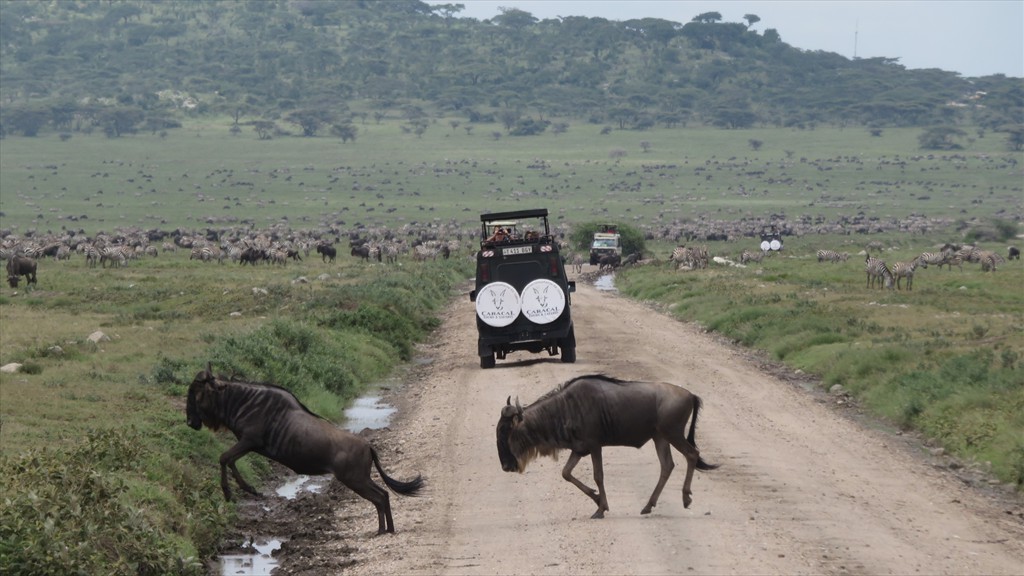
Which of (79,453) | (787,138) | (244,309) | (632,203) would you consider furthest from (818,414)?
(787,138)

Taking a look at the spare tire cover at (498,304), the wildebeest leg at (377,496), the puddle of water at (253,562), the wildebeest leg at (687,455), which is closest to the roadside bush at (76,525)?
the puddle of water at (253,562)

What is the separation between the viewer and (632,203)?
12144 centimetres

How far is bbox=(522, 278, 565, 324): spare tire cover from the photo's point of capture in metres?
24.2

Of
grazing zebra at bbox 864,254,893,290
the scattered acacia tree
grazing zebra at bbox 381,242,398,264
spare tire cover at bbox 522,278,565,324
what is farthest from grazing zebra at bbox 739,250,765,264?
the scattered acacia tree

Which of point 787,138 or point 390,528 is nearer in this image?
point 390,528

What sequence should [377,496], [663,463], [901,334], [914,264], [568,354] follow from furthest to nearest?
[914,264] < [901,334] < [568,354] < [377,496] < [663,463]

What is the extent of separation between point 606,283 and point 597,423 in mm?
44081

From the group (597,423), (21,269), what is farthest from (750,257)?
(597,423)

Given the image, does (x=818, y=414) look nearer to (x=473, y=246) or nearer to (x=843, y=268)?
(x=843, y=268)

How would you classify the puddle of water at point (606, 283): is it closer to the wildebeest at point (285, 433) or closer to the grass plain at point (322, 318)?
the grass plain at point (322, 318)

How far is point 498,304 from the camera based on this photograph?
24234 millimetres

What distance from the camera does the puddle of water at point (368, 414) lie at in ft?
65.9

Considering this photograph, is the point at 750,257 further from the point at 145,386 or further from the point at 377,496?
the point at 377,496

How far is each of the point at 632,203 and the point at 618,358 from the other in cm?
9698
